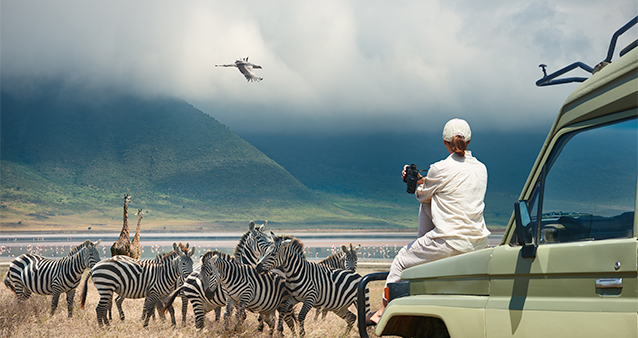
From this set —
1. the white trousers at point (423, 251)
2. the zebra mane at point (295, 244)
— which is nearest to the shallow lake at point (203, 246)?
the zebra mane at point (295, 244)

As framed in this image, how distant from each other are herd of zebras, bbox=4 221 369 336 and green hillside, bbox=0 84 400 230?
106 meters

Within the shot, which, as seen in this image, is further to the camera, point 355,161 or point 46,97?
point 355,161

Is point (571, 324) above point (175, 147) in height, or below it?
below

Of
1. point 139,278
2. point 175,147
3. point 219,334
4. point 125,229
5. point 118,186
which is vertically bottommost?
point 219,334

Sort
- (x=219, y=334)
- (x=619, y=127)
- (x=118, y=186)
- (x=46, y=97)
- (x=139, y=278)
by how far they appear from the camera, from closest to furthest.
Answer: (x=619, y=127) < (x=219, y=334) < (x=139, y=278) < (x=118, y=186) < (x=46, y=97)

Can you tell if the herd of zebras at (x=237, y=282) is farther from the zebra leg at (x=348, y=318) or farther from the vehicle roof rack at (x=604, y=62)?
the vehicle roof rack at (x=604, y=62)

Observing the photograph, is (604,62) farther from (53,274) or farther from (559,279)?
(53,274)

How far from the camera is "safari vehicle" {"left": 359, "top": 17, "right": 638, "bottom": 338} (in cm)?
315

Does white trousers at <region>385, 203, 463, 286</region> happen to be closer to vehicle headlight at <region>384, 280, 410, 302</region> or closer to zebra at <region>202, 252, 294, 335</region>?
vehicle headlight at <region>384, 280, 410, 302</region>

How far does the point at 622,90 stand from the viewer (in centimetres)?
330

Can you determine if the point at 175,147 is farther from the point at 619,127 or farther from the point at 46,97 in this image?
the point at 619,127

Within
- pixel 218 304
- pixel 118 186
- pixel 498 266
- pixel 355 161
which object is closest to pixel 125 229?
Answer: pixel 218 304

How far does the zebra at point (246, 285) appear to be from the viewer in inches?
Answer: 353

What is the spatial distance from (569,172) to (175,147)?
6500 inches
